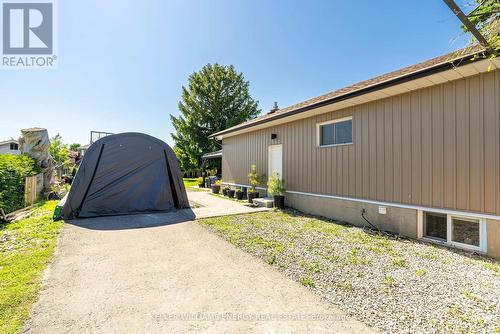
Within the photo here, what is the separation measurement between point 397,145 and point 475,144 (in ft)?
4.25

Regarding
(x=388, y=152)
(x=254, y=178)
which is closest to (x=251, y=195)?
(x=254, y=178)

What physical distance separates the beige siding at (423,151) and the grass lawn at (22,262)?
628cm

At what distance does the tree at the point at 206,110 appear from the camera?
2552cm

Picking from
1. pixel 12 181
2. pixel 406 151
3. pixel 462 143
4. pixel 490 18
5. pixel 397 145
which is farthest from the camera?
pixel 12 181

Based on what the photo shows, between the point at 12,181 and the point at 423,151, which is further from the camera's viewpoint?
the point at 12,181

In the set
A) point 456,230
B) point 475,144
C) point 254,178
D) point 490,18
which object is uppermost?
point 490,18

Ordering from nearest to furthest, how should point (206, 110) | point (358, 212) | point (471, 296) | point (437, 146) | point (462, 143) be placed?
1. point (471, 296)
2. point (462, 143)
3. point (437, 146)
4. point (358, 212)
5. point (206, 110)

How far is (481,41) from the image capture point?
2.90 meters

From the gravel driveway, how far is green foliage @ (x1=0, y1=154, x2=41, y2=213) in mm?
4034

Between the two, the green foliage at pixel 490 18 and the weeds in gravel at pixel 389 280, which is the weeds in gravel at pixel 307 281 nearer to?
the weeds in gravel at pixel 389 280

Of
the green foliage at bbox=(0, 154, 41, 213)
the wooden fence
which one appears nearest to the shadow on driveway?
the green foliage at bbox=(0, 154, 41, 213)

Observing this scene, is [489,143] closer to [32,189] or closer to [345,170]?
[345,170]

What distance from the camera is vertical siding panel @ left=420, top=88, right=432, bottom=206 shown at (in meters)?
4.57

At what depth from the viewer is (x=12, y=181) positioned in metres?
6.96
